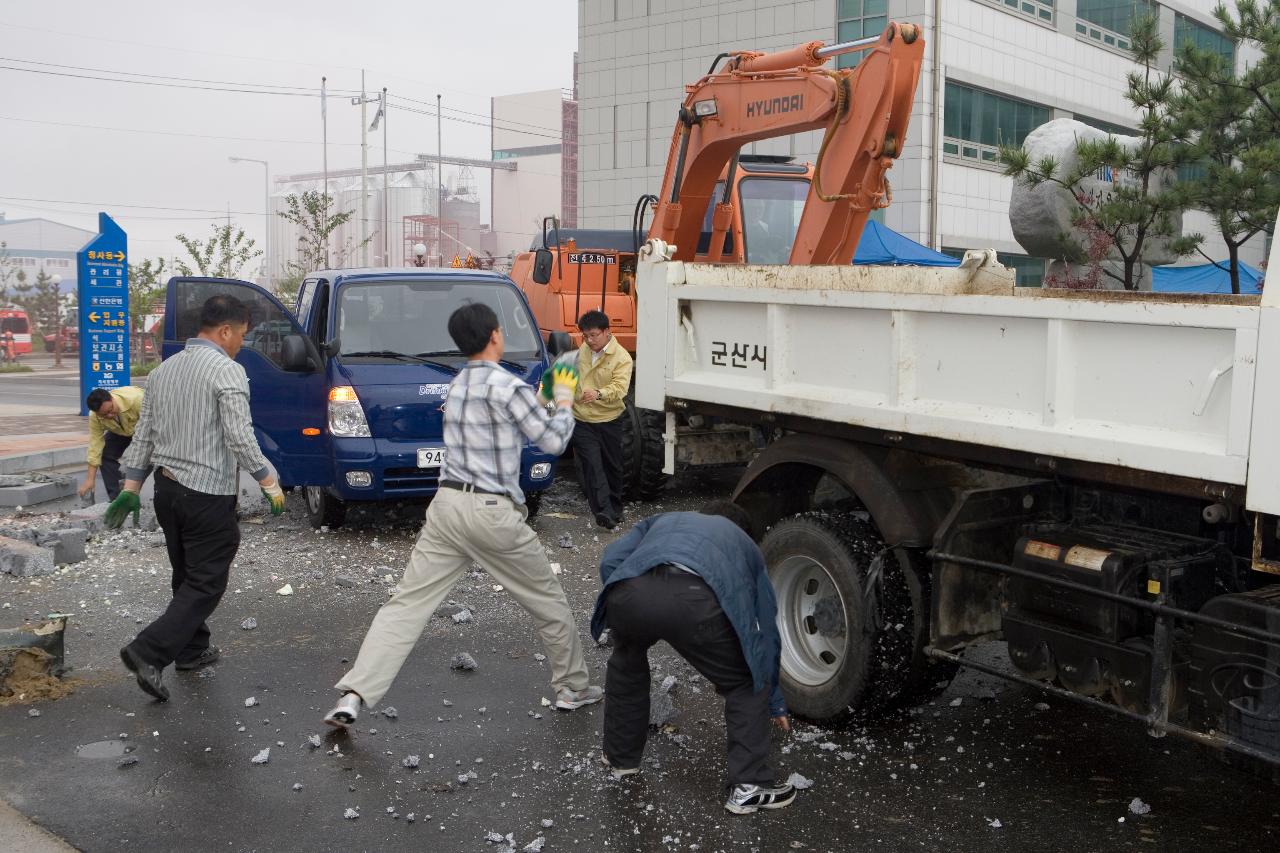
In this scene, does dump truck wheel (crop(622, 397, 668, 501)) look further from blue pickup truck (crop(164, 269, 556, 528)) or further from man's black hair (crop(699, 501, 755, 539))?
man's black hair (crop(699, 501, 755, 539))

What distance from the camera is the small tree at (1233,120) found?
13398mm

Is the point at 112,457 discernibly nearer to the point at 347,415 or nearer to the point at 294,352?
the point at 294,352

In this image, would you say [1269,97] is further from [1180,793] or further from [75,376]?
[75,376]

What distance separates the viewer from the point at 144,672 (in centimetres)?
566

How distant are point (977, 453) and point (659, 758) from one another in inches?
70.2

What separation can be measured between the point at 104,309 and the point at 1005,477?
16357mm

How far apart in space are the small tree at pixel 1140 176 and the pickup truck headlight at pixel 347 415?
763 centimetres

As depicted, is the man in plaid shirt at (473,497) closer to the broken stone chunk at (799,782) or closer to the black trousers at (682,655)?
the black trousers at (682,655)

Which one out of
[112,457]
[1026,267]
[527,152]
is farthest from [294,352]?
[527,152]

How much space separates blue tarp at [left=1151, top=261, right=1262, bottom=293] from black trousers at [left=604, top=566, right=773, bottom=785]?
45.6ft

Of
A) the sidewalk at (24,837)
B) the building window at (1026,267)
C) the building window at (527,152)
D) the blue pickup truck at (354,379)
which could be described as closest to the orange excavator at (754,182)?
the blue pickup truck at (354,379)

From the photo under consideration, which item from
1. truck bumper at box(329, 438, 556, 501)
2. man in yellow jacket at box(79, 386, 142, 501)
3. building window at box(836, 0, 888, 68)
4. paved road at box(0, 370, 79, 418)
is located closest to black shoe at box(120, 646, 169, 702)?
truck bumper at box(329, 438, 556, 501)

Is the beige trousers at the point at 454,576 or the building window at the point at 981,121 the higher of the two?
the building window at the point at 981,121

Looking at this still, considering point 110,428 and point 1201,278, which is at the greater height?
point 1201,278
